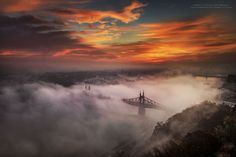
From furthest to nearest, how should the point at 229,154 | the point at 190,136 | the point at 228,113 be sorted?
1. the point at 228,113
2. the point at 190,136
3. the point at 229,154

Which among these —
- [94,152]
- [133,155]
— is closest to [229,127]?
[133,155]

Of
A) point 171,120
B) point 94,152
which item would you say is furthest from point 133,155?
point 94,152

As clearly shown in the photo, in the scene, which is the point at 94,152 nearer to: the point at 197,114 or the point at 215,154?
the point at 197,114

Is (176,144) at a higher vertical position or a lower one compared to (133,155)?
higher

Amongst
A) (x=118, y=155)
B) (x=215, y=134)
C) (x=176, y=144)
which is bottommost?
(x=118, y=155)

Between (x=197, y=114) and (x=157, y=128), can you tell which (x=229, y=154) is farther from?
(x=157, y=128)

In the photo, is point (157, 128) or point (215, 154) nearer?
point (215, 154)

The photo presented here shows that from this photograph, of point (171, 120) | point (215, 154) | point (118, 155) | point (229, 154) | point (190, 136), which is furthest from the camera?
point (118, 155)
